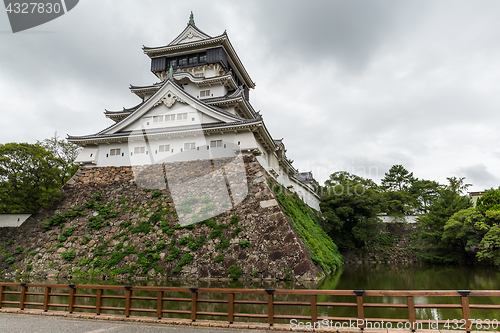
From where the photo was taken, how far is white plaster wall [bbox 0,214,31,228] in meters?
16.6

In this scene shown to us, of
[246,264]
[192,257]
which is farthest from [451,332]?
[192,257]

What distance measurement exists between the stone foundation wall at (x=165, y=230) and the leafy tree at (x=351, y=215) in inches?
384

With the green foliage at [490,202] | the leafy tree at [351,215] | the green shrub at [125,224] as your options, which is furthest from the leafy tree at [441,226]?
the green shrub at [125,224]

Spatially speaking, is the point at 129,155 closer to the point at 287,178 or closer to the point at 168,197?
the point at 168,197

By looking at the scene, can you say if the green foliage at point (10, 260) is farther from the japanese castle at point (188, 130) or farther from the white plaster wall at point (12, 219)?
the japanese castle at point (188, 130)

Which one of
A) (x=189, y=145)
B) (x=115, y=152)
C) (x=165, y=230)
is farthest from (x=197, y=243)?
(x=115, y=152)

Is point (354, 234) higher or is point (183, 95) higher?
point (183, 95)

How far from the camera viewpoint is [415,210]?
31750mm

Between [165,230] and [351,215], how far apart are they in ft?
50.3

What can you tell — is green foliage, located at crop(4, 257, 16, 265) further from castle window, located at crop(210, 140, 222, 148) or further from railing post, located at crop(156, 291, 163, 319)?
railing post, located at crop(156, 291, 163, 319)

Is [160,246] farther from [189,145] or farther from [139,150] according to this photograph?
[139,150]

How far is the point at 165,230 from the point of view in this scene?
14281mm

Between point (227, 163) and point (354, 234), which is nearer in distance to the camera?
point (227, 163)

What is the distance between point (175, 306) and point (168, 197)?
871 centimetres
